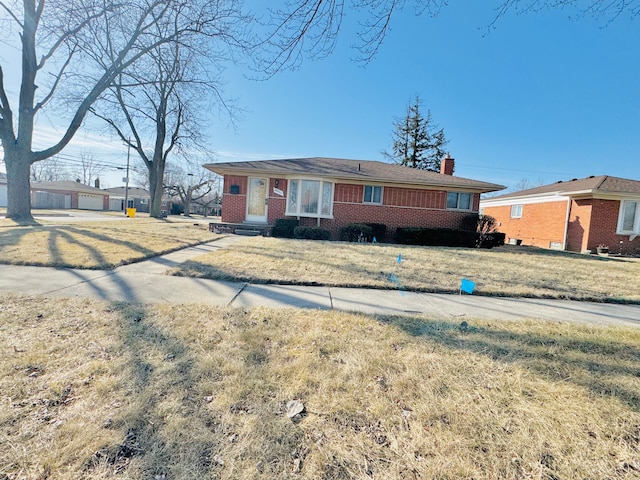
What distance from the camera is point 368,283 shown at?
4934mm

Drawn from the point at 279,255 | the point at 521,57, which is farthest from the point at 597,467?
the point at 521,57

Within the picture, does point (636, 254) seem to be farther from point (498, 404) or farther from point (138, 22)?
point (138, 22)

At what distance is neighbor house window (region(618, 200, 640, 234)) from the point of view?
1344 centimetres

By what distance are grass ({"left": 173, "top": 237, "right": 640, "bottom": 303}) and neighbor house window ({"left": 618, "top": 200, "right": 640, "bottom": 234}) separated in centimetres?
807

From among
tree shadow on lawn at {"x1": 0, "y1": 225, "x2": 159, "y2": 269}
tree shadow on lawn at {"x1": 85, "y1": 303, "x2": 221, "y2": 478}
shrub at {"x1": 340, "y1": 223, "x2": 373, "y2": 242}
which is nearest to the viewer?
tree shadow on lawn at {"x1": 85, "y1": 303, "x2": 221, "y2": 478}

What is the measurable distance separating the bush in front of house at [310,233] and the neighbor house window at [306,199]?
3.76 ft

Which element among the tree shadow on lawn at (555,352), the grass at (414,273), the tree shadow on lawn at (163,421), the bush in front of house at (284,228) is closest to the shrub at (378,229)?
the bush in front of house at (284,228)

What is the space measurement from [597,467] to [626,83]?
26.1 ft

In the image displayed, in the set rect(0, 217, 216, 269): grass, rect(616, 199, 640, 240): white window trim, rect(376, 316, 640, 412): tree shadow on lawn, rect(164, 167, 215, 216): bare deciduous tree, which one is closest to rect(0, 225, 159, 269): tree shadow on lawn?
rect(0, 217, 216, 269): grass

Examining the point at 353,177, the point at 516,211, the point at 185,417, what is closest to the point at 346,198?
the point at 353,177

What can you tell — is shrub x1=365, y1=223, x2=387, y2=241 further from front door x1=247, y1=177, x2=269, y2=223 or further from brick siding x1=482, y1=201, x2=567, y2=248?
brick siding x1=482, y1=201, x2=567, y2=248

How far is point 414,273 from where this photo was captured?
594 centimetres

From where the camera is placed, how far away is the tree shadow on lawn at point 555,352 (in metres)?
2.15

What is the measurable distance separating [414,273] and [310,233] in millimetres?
6505
